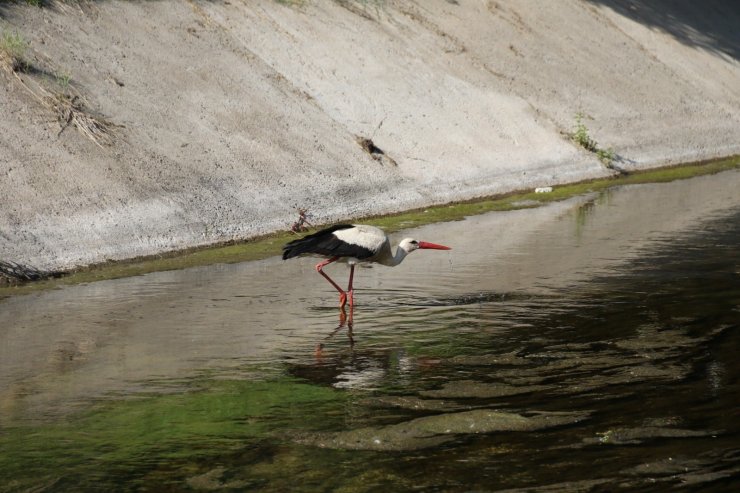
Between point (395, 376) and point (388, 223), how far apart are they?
782cm

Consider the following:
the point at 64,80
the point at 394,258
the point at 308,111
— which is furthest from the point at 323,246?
the point at 308,111

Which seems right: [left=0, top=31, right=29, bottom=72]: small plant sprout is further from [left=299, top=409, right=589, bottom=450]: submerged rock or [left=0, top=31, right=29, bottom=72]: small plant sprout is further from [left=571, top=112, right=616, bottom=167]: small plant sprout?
A: [left=299, top=409, right=589, bottom=450]: submerged rock

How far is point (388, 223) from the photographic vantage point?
17281 millimetres

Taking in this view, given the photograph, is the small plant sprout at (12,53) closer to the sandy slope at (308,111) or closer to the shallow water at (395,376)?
the sandy slope at (308,111)

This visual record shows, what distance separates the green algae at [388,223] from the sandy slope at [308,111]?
8.9 inches

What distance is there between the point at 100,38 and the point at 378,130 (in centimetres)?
472

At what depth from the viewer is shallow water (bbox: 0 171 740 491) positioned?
7438 millimetres

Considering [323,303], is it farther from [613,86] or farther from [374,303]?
[613,86]

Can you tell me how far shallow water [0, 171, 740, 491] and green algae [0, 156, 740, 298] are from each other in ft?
1.40

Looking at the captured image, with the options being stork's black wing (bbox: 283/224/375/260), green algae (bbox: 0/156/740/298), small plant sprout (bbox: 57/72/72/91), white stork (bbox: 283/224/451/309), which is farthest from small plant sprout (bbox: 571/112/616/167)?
stork's black wing (bbox: 283/224/375/260)

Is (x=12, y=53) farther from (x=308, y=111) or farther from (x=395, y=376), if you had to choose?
(x=395, y=376)

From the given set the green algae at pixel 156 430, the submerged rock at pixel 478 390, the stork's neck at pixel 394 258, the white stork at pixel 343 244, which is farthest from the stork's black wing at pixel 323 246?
the submerged rock at pixel 478 390

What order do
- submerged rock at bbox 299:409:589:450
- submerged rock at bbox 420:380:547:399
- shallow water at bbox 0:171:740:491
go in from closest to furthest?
shallow water at bbox 0:171:740:491 → submerged rock at bbox 299:409:589:450 → submerged rock at bbox 420:380:547:399

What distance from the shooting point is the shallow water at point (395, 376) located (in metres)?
7.44
